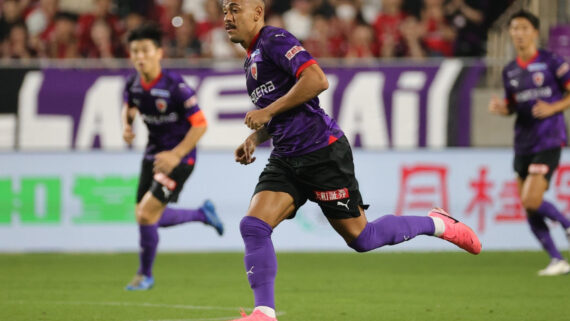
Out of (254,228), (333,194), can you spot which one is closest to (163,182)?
(333,194)

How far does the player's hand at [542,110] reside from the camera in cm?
938

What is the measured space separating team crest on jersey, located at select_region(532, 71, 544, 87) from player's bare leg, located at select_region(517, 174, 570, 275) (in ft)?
3.10

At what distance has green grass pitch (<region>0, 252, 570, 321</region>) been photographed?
7059 mm

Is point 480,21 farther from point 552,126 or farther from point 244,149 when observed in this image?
point 244,149

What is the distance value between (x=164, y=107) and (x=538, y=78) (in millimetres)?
3809

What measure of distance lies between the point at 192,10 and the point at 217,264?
567 cm

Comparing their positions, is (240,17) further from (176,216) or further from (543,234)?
Result: (543,234)

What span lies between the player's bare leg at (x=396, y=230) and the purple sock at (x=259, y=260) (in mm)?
622

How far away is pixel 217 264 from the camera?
11250 millimetres

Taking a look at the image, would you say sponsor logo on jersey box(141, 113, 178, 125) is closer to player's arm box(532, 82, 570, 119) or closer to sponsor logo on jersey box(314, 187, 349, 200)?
sponsor logo on jersey box(314, 187, 349, 200)

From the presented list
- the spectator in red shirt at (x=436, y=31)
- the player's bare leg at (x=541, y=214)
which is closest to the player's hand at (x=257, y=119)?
the player's bare leg at (x=541, y=214)

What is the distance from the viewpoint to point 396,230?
20.8 feet

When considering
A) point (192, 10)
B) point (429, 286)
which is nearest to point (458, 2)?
point (192, 10)

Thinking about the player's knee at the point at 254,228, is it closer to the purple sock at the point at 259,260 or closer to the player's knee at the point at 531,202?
the purple sock at the point at 259,260
